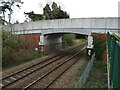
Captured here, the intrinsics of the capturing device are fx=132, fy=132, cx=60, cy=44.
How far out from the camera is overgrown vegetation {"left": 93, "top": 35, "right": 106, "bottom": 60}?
15.4m

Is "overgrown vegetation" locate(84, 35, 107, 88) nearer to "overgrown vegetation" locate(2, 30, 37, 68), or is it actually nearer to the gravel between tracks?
the gravel between tracks

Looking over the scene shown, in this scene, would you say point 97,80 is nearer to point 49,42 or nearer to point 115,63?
point 115,63

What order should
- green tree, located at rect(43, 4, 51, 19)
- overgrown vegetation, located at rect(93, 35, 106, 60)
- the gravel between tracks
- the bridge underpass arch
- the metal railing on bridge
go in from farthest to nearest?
green tree, located at rect(43, 4, 51, 19) < the bridge underpass arch < overgrown vegetation, located at rect(93, 35, 106, 60) < the gravel between tracks < the metal railing on bridge

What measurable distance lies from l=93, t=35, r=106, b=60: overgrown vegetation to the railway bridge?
2.87 ft

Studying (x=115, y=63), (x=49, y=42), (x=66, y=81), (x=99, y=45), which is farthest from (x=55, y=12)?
(x=115, y=63)

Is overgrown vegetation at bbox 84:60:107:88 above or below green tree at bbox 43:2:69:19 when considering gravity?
below

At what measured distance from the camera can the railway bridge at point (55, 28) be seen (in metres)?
16.0

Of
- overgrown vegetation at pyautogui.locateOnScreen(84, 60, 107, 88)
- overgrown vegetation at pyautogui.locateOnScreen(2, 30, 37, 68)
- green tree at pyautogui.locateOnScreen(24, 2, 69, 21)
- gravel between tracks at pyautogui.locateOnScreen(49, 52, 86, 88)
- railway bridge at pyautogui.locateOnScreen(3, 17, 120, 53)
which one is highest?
green tree at pyautogui.locateOnScreen(24, 2, 69, 21)

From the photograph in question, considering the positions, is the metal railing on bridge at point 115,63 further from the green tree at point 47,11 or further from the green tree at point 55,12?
the green tree at point 47,11

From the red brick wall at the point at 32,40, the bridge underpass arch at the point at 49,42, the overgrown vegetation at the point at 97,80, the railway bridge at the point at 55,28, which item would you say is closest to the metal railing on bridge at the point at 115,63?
the overgrown vegetation at the point at 97,80

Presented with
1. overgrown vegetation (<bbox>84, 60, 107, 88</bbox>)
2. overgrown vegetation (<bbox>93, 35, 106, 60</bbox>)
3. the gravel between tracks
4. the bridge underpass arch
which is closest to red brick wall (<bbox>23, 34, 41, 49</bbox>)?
the bridge underpass arch

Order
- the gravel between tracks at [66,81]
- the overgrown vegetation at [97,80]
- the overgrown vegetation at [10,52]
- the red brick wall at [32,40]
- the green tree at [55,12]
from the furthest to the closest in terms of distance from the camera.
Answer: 1. the green tree at [55,12]
2. the red brick wall at [32,40]
3. the overgrown vegetation at [10,52]
4. the gravel between tracks at [66,81]
5. the overgrown vegetation at [97,80]

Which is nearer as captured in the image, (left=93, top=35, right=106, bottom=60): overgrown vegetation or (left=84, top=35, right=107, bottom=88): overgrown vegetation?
(left=84, top=35, right=107, bottom=88): overgrown vegetation

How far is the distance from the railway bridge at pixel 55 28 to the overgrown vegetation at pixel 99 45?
87cm
